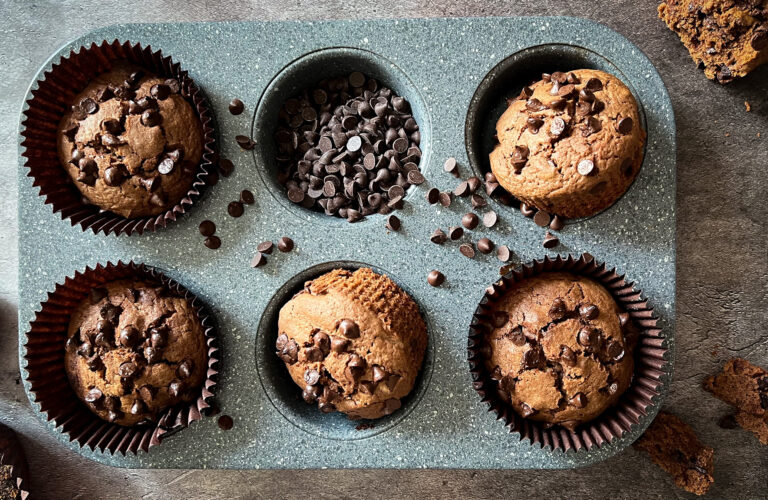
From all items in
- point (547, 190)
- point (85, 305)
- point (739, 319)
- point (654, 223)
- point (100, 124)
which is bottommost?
point (739, 319)

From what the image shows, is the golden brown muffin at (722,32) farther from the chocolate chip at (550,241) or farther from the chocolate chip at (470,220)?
the chocolate chip at (470,220)

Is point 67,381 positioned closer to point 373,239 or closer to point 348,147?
point 373,239

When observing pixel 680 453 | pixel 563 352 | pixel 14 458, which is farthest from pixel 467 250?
pixel 14 458

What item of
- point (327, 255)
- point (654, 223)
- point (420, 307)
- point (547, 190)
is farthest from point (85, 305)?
point (654, 223)

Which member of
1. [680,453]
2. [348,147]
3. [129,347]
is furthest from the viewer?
[680,453]

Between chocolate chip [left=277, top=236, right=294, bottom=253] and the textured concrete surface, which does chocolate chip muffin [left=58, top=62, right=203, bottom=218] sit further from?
the textured concrete surface

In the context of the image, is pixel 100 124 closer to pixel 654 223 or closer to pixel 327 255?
pixel 327 255
